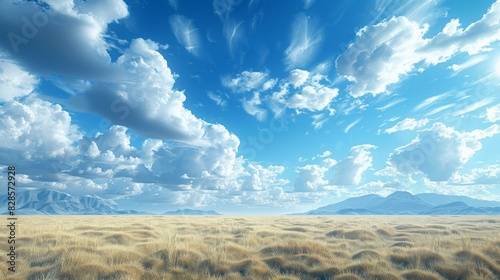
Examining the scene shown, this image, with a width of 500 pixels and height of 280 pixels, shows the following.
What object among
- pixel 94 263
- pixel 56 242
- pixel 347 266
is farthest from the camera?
pixel 56 242

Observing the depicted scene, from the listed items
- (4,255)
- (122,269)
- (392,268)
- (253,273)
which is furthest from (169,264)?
(392,268)

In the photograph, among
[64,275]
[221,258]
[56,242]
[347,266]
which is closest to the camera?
[64,275]

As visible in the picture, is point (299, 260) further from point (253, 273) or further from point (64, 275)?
point (64, 275)

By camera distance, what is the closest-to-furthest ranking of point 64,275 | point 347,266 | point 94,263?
1. point 64,275
2. point 94,263
3. point 347,266

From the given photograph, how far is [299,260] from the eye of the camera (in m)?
16.6

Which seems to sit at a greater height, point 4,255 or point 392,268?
point 4,255

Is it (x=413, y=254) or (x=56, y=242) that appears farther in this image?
(x=56, y=242)

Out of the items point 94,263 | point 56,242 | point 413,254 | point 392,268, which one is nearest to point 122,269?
point 94,263

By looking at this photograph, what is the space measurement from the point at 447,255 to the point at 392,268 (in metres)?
4.96

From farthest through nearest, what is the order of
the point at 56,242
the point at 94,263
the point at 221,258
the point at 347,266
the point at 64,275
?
the point at 56,242, the point at 221,258, the point at 347,266, the point at 94,263, the point at 64,275

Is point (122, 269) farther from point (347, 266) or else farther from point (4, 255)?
point (347, 266)

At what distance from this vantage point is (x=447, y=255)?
17359 mm

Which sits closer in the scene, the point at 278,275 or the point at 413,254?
the point at 278,275

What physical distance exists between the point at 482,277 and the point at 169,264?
15.9 metres
